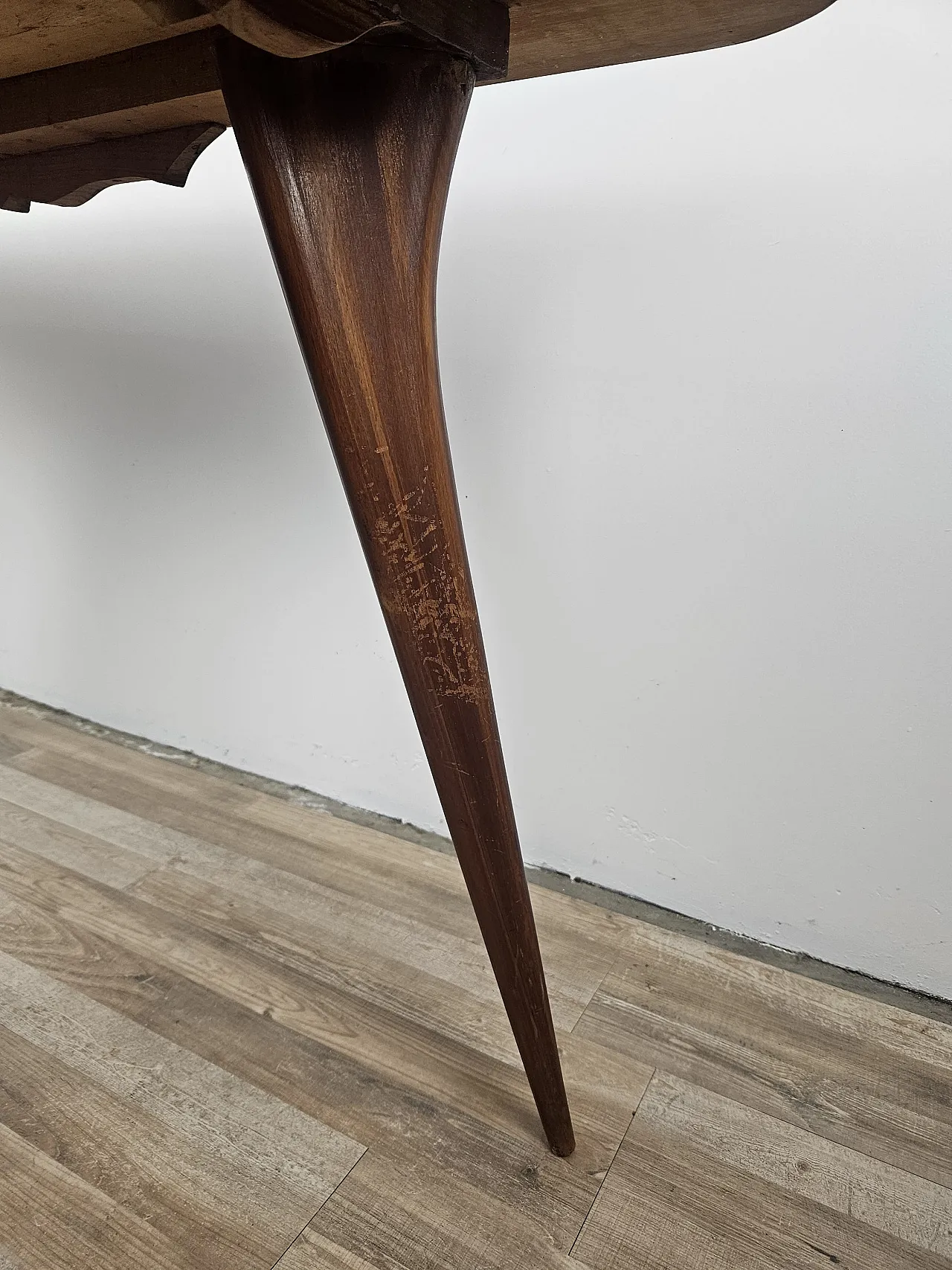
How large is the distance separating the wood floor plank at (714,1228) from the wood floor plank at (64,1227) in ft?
0.99

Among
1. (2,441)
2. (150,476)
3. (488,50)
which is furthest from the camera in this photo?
(2,441)

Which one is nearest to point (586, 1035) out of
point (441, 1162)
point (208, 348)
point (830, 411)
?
point (441, 1162)

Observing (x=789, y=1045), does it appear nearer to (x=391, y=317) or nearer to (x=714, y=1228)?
(x=714, y=1228)

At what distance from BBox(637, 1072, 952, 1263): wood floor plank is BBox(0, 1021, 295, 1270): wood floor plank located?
320mm

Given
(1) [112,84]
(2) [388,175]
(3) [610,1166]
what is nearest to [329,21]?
(2) [388,175]

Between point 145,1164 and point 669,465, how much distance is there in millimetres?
754

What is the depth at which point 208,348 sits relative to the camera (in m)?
1.21

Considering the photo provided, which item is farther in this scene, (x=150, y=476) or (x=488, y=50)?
(x=150, y=476)

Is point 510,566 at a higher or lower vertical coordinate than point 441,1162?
higher

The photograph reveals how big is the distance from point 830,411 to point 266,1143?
2.55 feet

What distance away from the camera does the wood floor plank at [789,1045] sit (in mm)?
762

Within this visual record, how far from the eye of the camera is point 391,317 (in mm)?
473

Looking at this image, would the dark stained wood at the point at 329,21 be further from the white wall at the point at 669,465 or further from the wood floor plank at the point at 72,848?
the wood floor plank at the point at 72,848

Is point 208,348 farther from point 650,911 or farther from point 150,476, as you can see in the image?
point 650,911
